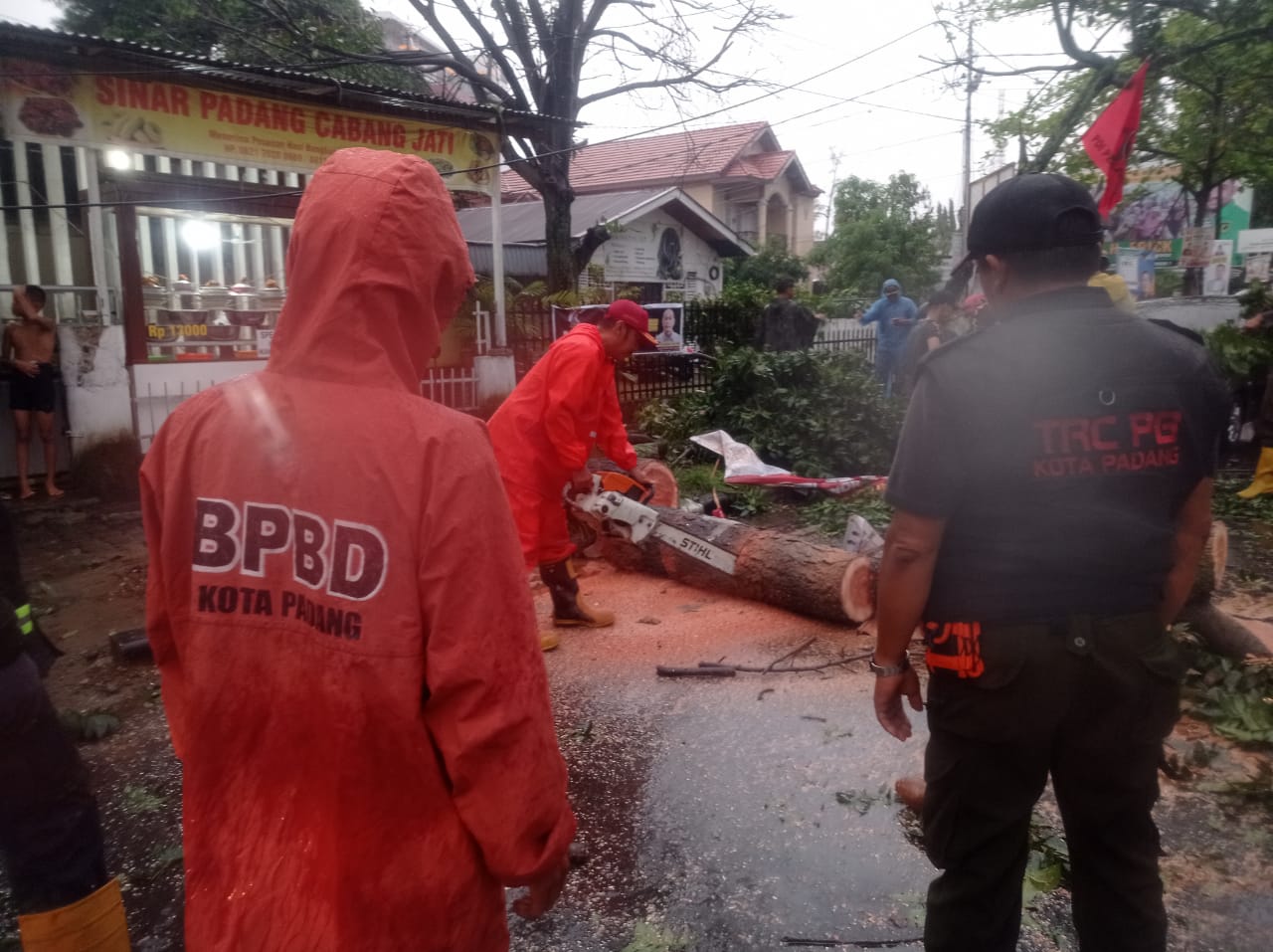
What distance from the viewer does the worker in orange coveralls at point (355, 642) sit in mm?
1331

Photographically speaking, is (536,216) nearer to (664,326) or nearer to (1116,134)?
(664,326)

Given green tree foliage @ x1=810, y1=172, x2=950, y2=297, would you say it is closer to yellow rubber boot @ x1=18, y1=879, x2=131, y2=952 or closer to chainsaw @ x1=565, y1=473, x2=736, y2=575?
chainsaw @ x1=565, y1=473, x2=736, y2=575

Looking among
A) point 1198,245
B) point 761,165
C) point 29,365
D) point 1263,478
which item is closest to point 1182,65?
point 1263,478

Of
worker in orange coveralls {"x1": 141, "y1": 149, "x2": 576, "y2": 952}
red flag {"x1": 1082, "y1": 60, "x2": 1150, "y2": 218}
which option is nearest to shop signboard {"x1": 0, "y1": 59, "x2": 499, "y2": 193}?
red flag {"x1": 1082, "y1": 60, "x2": 1150, "y2": 218}

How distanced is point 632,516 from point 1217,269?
40.9 ft

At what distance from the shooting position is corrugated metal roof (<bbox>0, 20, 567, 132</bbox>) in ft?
23.4

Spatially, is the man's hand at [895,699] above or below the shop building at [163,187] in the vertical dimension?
below

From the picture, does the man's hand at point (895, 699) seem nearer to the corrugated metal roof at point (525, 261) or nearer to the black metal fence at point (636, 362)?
the black metal fence at point (636, 362)

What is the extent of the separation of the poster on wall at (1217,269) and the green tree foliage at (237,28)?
1276 centimetres

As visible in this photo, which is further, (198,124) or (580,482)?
(198,124)

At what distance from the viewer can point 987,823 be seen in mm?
1989

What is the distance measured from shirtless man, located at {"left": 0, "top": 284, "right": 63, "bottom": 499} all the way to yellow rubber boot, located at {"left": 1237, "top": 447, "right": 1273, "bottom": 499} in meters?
10.6

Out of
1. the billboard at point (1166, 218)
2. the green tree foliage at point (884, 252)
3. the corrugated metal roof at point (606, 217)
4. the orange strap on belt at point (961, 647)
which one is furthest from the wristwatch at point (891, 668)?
the green tree foliage at point (884, 252)

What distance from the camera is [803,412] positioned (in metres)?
9.27
